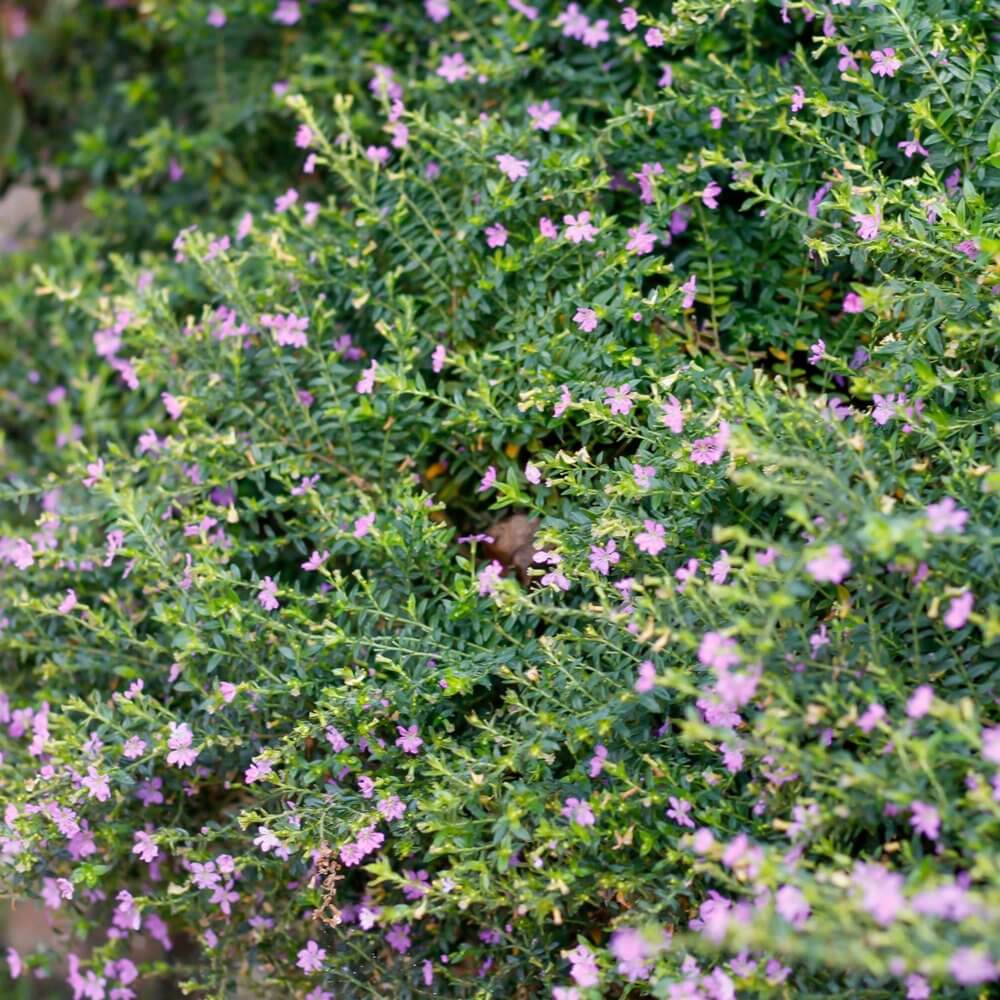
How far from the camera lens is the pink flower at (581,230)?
2.05m

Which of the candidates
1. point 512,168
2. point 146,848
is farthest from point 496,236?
point 146,848

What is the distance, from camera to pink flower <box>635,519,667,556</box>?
180 cm

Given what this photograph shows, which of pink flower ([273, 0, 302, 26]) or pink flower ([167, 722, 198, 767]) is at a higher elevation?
pink flower ([273, 0, 302, 26])

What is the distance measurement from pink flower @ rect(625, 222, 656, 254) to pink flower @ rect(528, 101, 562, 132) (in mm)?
291

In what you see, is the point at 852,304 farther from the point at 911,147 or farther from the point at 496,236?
the point at 496,236

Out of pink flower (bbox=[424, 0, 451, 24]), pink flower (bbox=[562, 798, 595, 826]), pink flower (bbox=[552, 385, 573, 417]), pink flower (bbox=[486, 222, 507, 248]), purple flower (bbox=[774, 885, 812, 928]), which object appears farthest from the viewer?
pink flower (bbox=[424, 0, 451, 24])

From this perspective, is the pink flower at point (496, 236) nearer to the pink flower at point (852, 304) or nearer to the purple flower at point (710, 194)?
the purple flower at point (710, 194)

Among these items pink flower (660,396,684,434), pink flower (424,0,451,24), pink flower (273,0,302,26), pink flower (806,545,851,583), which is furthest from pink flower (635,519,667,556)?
pink flower (273,0,302,26)

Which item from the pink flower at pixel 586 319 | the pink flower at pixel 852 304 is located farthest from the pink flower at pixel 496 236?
the pink flower at pixel 852 304

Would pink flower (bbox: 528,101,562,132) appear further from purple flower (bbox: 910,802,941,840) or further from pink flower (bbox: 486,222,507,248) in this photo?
purple flower (bbox: 910,802,941,840)

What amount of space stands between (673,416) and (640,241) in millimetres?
420

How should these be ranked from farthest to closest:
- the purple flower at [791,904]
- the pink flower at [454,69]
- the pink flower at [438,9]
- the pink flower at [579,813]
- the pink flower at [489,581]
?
the pink flower at [438,9] < the pink flower at [454,69] < the pink flower at [489,581] < the pink flower at [579,813] < the purple flower at [791,904]

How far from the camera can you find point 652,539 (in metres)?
1.80

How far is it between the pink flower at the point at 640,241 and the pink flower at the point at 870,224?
1.22ft
